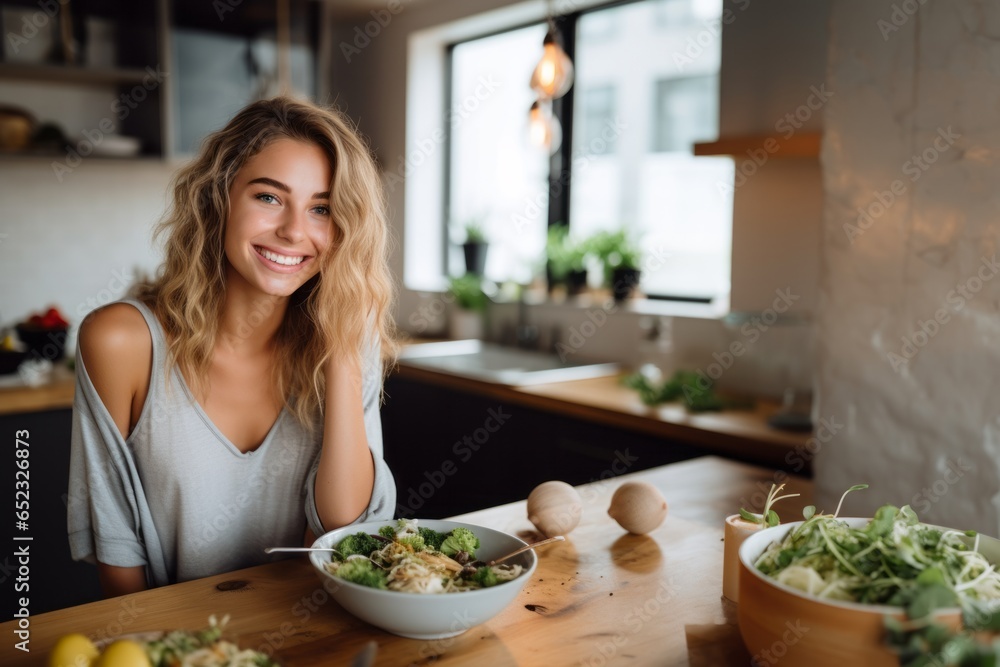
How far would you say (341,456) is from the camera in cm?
141

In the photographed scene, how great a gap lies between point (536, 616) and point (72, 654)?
1.73 ft

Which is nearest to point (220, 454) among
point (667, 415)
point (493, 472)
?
point (667, 415)

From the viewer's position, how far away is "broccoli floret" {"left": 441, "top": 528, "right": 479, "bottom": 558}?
1.08 metres

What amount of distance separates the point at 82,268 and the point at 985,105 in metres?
3.74

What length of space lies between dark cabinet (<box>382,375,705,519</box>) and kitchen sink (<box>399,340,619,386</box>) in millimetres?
167

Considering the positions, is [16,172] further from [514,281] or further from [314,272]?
[314,272]

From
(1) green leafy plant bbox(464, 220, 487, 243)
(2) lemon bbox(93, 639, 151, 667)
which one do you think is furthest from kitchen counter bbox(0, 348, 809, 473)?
(2) lemon bbox(93, 639, 151, 667)

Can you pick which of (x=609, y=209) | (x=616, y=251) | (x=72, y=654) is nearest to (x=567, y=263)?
(x=616, y=251)

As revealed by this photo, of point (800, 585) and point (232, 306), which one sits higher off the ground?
point (232, 306)

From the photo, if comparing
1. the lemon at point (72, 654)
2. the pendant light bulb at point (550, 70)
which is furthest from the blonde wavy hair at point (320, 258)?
the pendant light bulb at point (550, 70)

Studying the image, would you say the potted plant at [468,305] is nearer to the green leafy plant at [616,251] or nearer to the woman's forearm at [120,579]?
the green leafy plant at [616,251]

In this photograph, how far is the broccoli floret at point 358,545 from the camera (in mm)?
1074

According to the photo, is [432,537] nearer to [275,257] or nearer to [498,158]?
[275,257]

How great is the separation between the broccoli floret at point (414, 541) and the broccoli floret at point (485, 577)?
0.10m
